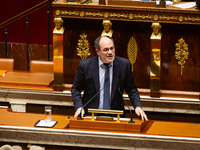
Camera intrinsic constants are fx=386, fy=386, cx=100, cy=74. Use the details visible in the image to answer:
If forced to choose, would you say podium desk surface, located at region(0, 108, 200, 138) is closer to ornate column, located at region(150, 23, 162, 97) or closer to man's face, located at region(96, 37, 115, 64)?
man's face, located at region(96, 37, 115, 64)

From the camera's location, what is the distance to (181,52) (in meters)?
3.91

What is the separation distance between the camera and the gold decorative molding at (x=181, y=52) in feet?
12.8

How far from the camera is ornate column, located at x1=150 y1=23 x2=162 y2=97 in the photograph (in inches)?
152

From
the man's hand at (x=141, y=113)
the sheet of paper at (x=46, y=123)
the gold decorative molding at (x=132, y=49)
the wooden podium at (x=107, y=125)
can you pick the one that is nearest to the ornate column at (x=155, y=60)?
the gold decorative molding at (x=132, y=49)

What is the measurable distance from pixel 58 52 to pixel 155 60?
3.30ft

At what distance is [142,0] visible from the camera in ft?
13.1

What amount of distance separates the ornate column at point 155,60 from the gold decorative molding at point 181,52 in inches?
7.7

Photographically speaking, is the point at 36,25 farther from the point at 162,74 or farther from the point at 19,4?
the point at 162,74

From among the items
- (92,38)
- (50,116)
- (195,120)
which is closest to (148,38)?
(92,38)

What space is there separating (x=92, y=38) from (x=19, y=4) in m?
3.05

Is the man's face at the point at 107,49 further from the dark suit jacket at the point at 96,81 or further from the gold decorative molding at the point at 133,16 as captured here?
the gold decorative molding at the point at 133,16

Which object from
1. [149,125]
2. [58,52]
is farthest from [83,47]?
[149,125]

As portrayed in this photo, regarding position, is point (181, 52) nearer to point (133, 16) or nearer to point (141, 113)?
point (133, 16)

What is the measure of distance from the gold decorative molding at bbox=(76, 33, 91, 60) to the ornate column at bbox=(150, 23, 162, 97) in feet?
2.21
